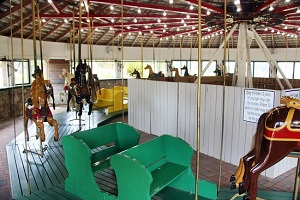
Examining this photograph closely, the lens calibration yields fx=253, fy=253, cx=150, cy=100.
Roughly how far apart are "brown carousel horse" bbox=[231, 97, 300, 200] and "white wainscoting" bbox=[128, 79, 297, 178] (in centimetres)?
167

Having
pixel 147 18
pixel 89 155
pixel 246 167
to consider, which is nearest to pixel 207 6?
pixel 147 18

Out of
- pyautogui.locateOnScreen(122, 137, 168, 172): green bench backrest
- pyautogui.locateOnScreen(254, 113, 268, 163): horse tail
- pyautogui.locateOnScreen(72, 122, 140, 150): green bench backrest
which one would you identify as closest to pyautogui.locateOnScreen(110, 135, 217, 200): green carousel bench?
pyautogui.locateOnScreen(122, 137, 168, 172): green bench backrest

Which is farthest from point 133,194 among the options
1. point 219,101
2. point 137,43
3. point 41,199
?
point 137,43

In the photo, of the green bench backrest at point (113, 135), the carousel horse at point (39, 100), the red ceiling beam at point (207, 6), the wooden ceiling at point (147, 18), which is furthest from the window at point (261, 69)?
the carousel horse at point (39, 100)

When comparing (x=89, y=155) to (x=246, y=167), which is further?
(x=89, y=155)

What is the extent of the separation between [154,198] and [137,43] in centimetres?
1233

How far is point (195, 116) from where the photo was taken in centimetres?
521

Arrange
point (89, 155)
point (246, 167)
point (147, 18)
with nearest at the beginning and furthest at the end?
point (246, 167)
point (89, 155)
point (147, 18)

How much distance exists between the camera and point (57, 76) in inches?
457

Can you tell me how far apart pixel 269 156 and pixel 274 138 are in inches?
6.8

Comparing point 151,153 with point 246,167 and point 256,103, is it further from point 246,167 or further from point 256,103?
point 256,103

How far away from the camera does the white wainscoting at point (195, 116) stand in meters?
4.40

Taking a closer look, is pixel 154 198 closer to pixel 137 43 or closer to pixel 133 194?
pixel 133 194

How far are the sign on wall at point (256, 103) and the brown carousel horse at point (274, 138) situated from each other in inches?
64.5
